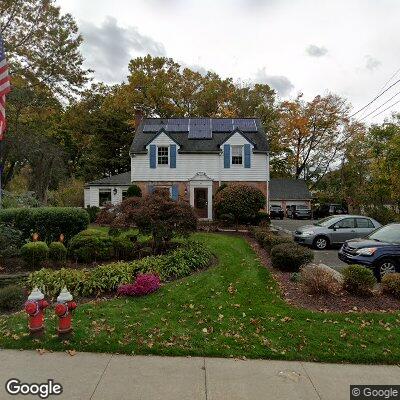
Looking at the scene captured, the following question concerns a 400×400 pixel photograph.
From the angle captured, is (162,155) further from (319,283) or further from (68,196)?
(319,283)

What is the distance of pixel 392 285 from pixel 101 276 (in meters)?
6.56

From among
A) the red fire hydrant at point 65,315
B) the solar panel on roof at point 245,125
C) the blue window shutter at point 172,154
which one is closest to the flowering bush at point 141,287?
the red fire hydrant at point 65,315

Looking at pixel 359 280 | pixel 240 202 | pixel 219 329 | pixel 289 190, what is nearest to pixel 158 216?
pixel 219 329

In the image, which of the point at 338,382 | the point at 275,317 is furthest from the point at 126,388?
the point at 275,317

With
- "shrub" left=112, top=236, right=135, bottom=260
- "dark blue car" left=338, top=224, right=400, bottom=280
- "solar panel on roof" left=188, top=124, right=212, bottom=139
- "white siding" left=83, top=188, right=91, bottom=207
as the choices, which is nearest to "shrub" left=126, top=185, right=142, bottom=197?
"solar panel on roof" left=188, top=124, right=212, bottom=139

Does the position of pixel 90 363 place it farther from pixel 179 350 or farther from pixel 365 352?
pixel 365 352

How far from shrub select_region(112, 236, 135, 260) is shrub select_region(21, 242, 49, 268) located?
199 cm

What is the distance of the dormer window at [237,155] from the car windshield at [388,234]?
15311 millimetres

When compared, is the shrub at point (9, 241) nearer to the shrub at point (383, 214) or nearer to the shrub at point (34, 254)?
the shrub at point (34, 254)

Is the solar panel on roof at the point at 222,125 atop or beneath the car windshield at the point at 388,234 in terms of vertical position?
atop

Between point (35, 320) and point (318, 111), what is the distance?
4410cm

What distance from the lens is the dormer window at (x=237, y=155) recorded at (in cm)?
2562

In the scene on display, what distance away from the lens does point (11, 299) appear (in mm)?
6895

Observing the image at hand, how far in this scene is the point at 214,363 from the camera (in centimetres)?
479
